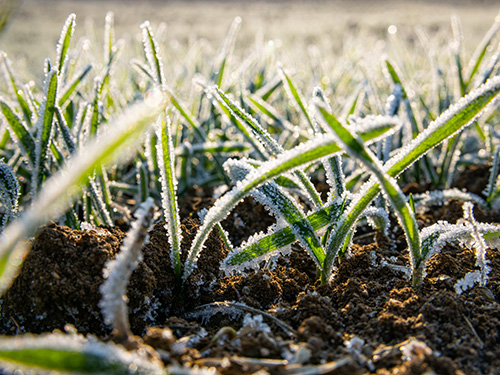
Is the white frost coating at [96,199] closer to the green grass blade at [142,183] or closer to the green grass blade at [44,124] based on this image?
the green grass blade at [44,124]

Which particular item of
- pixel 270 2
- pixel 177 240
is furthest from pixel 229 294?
pixel 270 2

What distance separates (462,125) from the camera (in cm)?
66

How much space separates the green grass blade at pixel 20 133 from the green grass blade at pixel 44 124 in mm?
20

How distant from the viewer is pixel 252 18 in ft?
31.1

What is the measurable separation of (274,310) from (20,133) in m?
0.62

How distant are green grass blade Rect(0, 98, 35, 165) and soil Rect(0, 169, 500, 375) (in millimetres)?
269

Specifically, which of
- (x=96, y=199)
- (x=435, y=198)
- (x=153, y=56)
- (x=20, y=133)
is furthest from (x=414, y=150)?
(x=20, y=133)

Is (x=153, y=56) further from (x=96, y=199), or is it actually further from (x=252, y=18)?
(x=252, y=18)

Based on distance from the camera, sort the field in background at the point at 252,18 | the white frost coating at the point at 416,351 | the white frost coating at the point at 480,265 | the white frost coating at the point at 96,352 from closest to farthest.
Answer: the white frost coating at the point at 96,352 → the white frost coating at the point at 416,351 → the white frost coating at the point at 480,265 → the field in background at the point at 252,18

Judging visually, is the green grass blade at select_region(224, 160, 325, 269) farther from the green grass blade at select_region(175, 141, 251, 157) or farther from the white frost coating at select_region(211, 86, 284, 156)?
the green grass blade at select_region(175, 141, 251, 157)

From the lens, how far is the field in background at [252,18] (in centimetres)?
592

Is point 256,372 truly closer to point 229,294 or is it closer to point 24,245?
point 229,294

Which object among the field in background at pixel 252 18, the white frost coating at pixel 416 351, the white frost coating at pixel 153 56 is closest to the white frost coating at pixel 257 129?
the white frost coating at pixel 153 56

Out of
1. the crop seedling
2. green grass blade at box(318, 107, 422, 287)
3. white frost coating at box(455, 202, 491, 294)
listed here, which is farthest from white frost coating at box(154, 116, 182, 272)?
white frost coating at box(455, 202, 491, 294)
